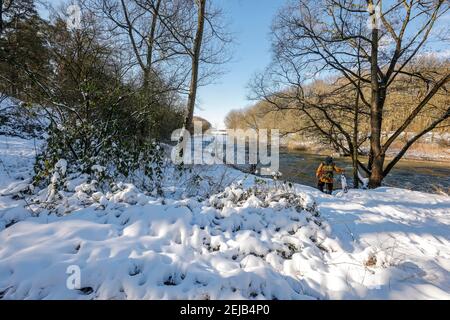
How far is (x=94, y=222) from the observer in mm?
3078

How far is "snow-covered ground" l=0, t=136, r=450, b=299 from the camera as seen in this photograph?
2.17 metres

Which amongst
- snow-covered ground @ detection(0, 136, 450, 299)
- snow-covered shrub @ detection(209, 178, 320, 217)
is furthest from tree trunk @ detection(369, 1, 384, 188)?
snow-covered shrub @ detection(209, 178, 320, 217)

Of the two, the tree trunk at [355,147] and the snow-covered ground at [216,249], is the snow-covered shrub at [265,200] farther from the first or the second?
the tree trunk at [355,147]

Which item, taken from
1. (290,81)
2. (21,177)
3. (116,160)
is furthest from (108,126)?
(290,81)

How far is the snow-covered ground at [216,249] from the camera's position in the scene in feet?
7.12

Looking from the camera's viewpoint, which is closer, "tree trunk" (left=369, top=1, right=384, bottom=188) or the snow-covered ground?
the snow-covered ground

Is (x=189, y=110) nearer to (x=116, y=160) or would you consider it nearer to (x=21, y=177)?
(x=116, y=160)

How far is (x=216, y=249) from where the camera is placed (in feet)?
9.64

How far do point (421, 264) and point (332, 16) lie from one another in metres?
9.09
